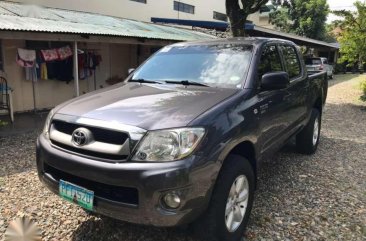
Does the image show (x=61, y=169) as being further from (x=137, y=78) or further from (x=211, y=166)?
(x=137, y=78)

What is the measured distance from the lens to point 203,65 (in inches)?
150

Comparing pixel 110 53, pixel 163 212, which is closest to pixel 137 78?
pixel 163 212

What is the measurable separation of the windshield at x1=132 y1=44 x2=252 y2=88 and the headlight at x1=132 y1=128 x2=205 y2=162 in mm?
1083

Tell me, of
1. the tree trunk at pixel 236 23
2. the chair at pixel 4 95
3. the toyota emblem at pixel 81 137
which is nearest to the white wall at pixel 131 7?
the chair at pixel 4 95

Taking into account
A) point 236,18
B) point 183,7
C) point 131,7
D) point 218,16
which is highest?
point 183,7

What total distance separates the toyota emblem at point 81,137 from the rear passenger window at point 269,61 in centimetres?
190

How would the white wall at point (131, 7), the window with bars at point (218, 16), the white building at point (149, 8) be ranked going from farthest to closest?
the window with bars at point (218, 16) < the white building at point (149, 8) < the white wall at point (131, 7)

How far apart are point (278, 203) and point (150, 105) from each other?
6.57 ft

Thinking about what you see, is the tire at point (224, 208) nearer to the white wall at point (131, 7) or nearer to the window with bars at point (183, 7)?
the white wall at point (131, 7)

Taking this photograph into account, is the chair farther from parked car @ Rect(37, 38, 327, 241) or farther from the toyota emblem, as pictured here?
the toyota emblem

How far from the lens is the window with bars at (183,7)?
73.8 feet

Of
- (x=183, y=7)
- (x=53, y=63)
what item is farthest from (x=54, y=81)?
(x=183, y=7)

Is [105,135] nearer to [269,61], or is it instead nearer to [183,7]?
[269,61]

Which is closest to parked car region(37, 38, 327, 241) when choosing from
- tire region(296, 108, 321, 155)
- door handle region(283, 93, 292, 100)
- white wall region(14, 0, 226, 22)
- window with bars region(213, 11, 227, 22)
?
door handle region(283, 93, 292, 100)
